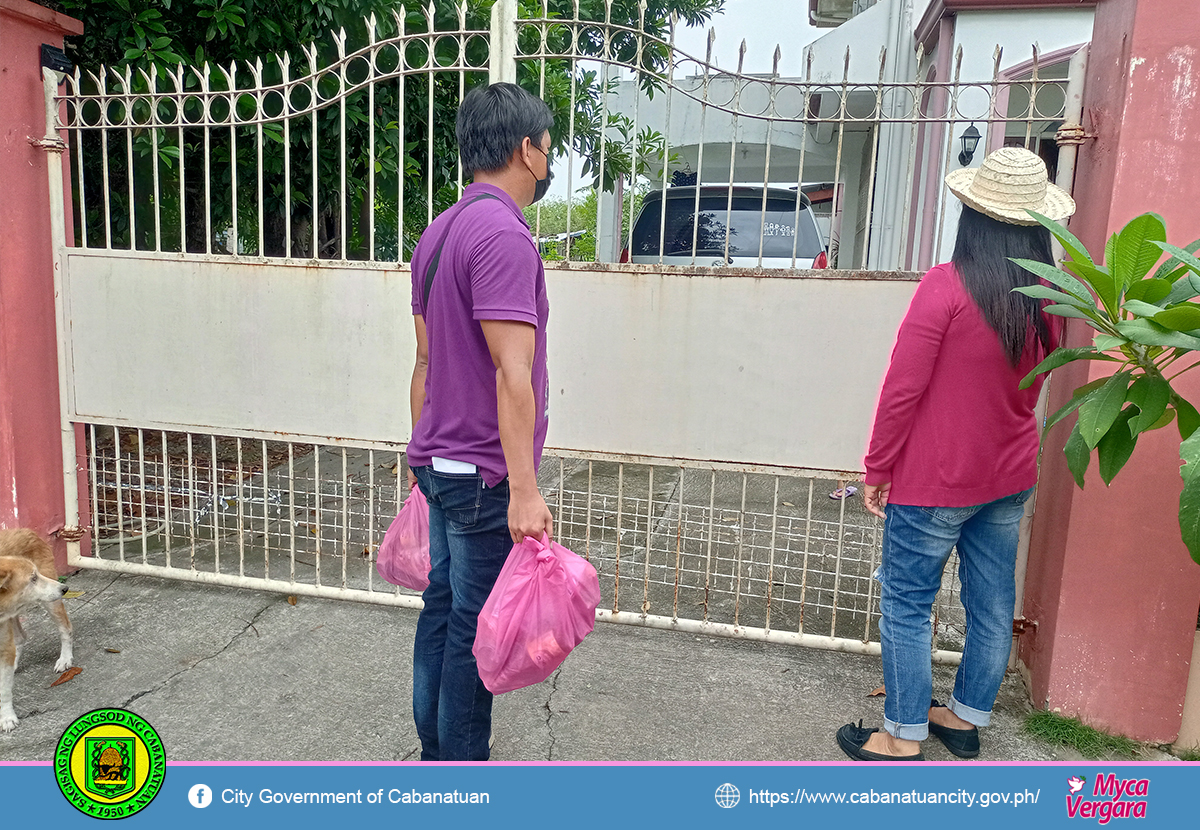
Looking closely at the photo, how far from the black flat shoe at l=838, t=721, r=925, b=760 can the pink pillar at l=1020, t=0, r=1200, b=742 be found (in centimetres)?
66

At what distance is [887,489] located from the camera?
8.55 ft

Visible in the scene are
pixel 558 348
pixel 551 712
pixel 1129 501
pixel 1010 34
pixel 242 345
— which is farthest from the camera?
pixel 1010 34

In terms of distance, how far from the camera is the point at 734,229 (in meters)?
5.88

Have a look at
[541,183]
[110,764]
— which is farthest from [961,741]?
[110,764]

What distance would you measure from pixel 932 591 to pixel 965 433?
0.50 meters

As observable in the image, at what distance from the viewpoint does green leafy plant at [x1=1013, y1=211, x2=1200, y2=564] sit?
196cm

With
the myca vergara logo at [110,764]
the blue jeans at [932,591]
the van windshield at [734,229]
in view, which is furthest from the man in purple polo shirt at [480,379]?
the van windshield at [734,229]

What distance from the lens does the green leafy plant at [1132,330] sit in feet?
6.42

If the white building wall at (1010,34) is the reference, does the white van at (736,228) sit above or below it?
below

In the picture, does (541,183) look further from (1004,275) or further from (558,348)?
(1004,275)

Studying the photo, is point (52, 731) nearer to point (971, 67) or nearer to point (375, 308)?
point (375, 308)

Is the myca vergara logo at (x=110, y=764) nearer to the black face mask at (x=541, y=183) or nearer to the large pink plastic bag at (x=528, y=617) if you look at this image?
the large pink plastic bag at (x=528, y=617)

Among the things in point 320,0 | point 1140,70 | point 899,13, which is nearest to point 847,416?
point 1140,70
